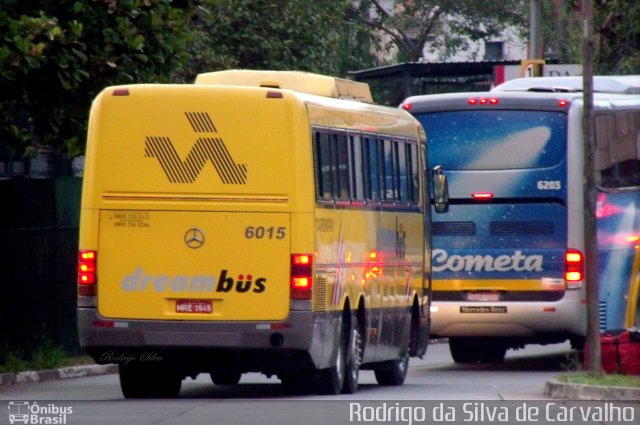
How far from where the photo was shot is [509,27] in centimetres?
5706

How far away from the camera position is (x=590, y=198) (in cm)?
1738

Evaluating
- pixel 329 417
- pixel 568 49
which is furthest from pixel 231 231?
pixel 568 49

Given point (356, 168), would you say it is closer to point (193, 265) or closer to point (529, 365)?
point (193, 265)

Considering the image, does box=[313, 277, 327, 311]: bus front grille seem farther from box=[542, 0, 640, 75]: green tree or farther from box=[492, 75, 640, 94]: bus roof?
box=[542, 0, 640, 75]: green tree

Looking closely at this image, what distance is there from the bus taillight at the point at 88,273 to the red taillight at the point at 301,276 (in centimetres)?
185

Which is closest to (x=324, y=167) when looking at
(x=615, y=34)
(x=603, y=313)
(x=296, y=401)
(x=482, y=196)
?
(x=296, y=401)

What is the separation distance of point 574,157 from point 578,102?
29.0 inches

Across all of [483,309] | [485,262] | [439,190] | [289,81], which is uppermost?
[289,81]

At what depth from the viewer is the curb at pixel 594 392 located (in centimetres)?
1564

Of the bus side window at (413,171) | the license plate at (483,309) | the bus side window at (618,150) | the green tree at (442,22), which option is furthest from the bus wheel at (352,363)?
the green tree at (442,22)

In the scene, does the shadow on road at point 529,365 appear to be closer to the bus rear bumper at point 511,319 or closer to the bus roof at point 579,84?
the bus rear bumper at point 511,319

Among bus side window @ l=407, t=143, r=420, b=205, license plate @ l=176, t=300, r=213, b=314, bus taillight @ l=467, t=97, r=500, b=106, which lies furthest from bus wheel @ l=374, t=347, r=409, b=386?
license plate @ l=176, t=300, r=213, b=314

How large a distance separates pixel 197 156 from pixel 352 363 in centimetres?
302

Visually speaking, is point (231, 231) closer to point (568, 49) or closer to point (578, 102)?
point (578, 102)
